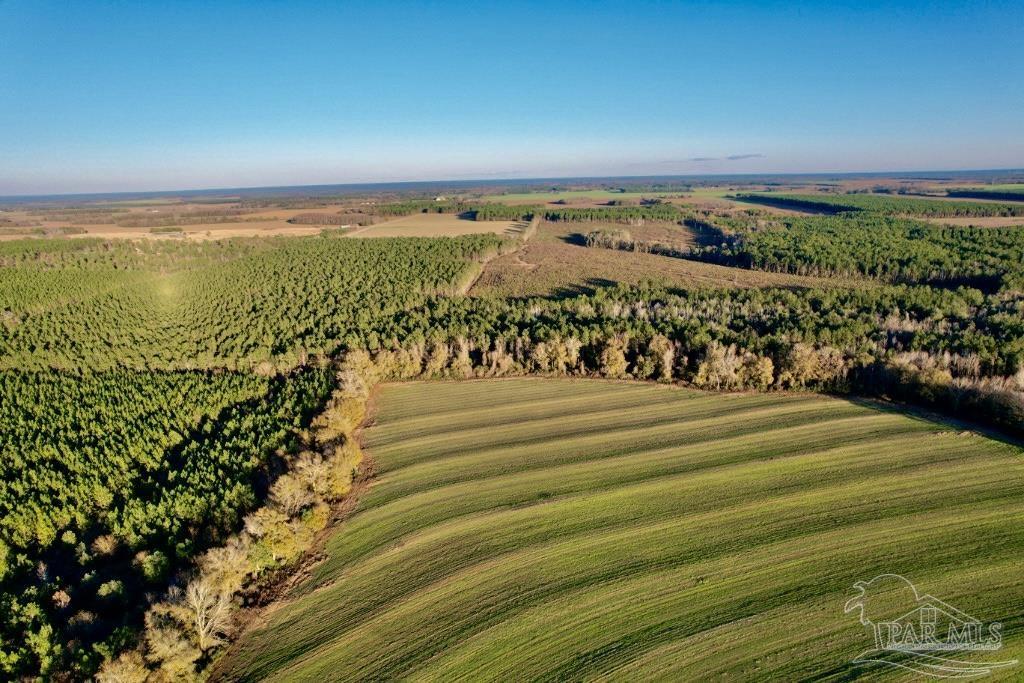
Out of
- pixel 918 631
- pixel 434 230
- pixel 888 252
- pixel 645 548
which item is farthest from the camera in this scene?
pixel 434 230

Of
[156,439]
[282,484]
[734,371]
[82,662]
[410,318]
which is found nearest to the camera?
[82,662]

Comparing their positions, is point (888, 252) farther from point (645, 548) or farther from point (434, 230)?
point (434, 230)

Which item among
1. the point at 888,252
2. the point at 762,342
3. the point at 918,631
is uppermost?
the point at 888,252

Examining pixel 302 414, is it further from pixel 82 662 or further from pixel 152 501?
pixel 82 662

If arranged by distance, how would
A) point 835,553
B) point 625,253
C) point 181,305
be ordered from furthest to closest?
point 625,253, point 181,305, point 835,553

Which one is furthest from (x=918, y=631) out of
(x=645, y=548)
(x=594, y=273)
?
(x=594, y=273)

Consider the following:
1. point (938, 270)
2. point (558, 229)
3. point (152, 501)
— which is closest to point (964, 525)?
point (152, 501)

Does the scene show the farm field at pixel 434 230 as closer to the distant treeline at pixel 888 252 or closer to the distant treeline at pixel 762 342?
the distant treeline at pixel 888 252
